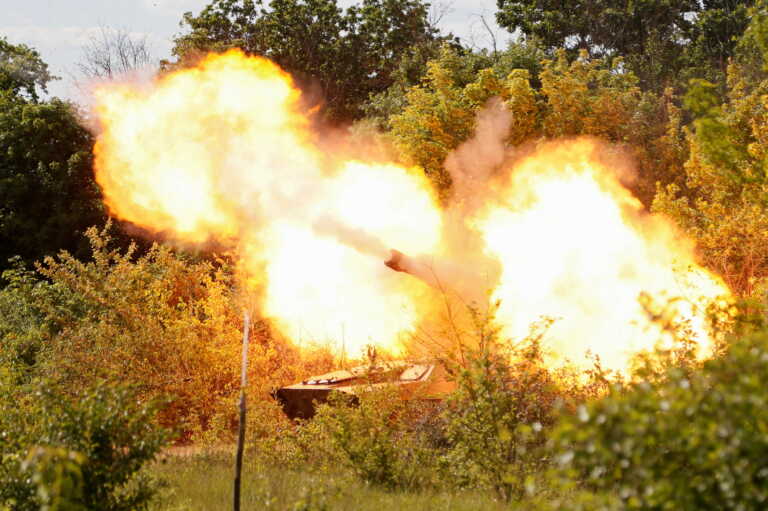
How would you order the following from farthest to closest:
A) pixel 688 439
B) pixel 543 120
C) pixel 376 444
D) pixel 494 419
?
pixel 543 120
pixel 376 444
pixel 494 419
pixel 688 439

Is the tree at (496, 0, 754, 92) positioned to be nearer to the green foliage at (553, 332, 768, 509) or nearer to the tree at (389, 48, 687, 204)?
the tree at (389, 48, 687, 204)

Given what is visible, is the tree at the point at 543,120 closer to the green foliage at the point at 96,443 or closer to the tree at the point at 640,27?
the tree at the point at 640,27

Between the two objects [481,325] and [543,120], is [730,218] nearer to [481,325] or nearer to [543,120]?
[543,120]

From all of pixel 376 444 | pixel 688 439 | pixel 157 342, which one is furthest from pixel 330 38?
pixel 688 439

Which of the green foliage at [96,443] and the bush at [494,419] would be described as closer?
the green foliage at [96,443]

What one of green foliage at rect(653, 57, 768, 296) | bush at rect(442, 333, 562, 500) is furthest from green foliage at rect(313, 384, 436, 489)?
green foliage at rect(653, 57, 768, 296)

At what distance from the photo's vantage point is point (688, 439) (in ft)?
15.8

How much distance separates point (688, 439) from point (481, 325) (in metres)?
5.70

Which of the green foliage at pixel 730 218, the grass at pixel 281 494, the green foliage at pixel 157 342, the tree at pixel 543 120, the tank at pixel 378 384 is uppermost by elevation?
the tree at pixel 543 120

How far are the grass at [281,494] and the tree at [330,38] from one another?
86.1ft

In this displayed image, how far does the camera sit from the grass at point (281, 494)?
383 inches

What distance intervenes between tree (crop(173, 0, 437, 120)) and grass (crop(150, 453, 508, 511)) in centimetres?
2623

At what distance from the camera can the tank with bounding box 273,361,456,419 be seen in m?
15.4

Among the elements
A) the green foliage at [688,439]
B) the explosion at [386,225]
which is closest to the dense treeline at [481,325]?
the green foliage at [688,439]
